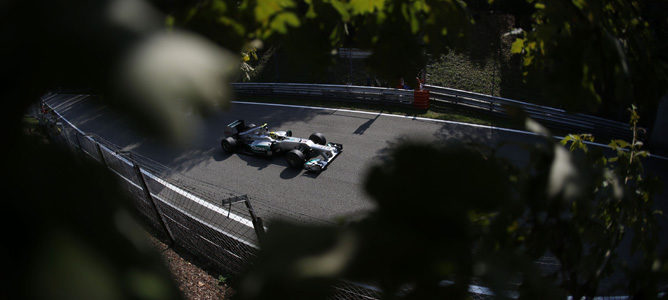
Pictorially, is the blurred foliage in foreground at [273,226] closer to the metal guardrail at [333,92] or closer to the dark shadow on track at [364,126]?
the dark shadow on track at [364,126]

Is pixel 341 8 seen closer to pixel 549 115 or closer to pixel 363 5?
pixel 363 5

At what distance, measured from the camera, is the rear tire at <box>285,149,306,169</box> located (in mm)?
10805

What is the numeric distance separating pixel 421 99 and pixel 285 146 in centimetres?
662

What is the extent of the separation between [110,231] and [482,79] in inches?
737

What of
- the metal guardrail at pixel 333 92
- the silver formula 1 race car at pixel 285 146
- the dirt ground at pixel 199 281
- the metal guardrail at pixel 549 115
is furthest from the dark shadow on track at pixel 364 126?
the dirt ground at pixel 199 281

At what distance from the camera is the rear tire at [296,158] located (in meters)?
10.8

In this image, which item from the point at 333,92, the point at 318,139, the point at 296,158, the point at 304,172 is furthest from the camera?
the point at 333,92

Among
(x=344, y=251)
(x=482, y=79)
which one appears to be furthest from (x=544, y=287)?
(x=482, y=79)

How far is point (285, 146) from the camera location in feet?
38.2

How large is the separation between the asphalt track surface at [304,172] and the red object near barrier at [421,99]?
1137 mm

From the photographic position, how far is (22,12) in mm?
466

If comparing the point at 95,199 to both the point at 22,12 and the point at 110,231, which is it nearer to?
the point at 110,231

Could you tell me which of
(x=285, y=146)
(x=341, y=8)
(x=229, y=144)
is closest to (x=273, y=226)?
(x=341, y=8)

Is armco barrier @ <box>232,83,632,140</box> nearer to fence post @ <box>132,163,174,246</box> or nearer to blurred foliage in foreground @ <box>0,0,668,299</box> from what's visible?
fence post @ <box>132,163,174,246</box>
